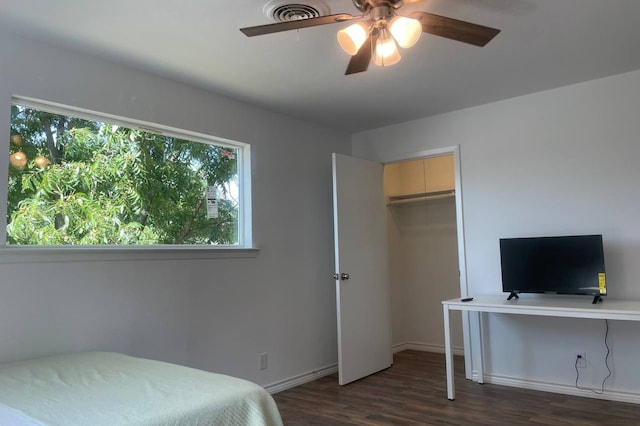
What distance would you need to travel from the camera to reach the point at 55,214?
9.20ft

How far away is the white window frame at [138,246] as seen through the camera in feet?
8.41

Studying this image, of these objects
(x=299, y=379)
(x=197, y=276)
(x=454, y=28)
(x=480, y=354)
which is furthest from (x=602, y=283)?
(x=197, y=276)

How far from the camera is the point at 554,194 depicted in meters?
3.75

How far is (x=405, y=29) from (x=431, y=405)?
2601 millimetres

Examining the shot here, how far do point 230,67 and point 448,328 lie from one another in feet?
8.04

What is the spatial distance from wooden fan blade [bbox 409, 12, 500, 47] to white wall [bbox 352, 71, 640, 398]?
1962 millimetres

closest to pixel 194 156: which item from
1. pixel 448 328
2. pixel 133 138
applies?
pixel 133 138

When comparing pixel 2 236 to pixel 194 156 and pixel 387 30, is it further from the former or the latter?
pixel 387 30

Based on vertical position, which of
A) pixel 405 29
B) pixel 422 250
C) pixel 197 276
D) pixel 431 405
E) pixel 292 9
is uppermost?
pixel 292 9

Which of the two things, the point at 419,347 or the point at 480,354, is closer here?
the point at 480,354

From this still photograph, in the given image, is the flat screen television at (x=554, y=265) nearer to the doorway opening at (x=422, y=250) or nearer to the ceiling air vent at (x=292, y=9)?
the doorway opening at (x=422, y=250)

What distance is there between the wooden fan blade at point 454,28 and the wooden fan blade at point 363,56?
26cm

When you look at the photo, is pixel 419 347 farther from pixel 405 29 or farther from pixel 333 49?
pixel 405 29

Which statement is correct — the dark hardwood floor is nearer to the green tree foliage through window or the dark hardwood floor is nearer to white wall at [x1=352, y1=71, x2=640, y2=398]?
white wall at [x1=352, y1=71, x2=640, y2=398]
